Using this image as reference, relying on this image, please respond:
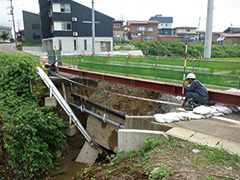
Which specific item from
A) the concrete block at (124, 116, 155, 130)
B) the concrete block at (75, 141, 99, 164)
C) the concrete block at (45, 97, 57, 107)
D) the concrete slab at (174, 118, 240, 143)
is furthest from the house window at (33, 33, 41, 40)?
the concrete slab at (174, 118, 240, 143)

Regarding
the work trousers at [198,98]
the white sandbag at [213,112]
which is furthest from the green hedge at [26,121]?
the white sandbag at [213,112]

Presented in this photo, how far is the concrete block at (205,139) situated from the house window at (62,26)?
35.9 metres

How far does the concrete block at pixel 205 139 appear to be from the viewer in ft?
13.0

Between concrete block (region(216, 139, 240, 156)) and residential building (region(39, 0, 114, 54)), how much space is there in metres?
32.3

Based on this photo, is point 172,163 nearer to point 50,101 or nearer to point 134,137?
point 134,137

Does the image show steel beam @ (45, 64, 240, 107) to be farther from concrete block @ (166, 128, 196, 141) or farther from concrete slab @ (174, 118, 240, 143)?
concrete block @ (166, 128, 196, 141)

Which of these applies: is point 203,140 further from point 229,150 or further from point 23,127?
point 23,127

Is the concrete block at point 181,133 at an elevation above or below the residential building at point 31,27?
→ below

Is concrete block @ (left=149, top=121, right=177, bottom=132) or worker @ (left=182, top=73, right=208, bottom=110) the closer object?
concrete block @ (left=149, top=121, right=177, bottom=132)

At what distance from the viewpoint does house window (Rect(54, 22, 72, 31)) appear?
116 feet

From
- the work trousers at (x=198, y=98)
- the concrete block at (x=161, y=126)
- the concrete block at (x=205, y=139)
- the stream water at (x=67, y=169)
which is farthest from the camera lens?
the stream water at (x=67, y=169)

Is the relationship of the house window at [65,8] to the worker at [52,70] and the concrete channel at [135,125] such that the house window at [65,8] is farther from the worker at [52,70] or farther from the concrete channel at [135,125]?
the concrete channel at [135,125]

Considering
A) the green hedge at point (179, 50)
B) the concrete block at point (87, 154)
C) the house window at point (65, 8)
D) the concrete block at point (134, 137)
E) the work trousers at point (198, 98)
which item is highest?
the house window at point (65, 8)

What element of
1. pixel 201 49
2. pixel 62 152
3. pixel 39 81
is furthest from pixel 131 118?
pixel 201 49
